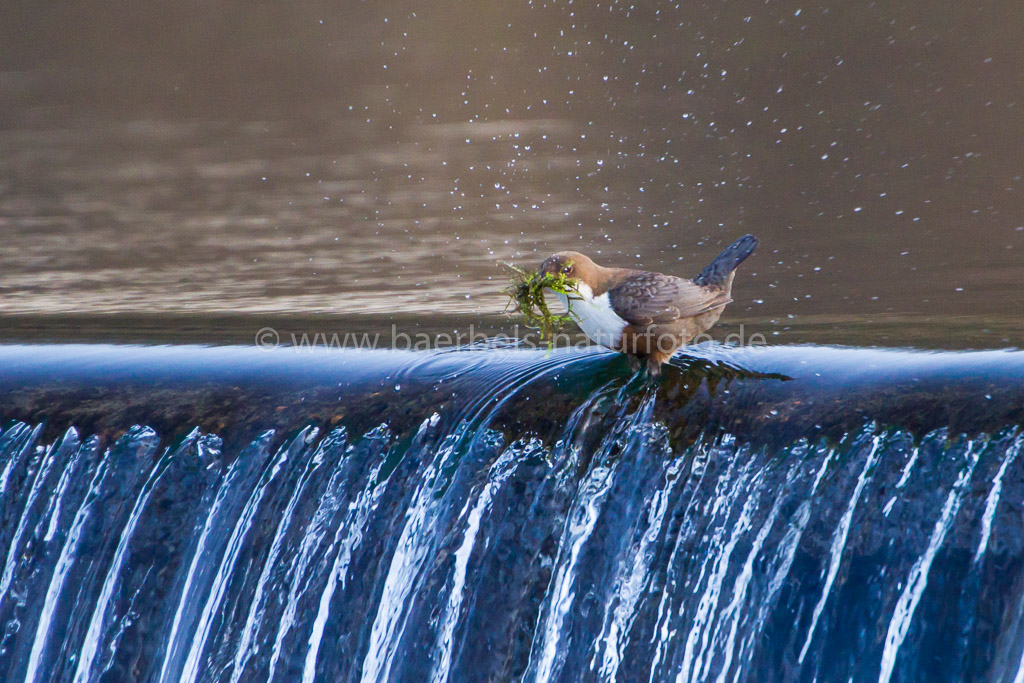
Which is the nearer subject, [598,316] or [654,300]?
[654,300]

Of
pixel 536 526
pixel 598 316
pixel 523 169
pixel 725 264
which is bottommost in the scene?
pixel 536 526

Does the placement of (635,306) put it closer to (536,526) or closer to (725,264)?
(725,264)

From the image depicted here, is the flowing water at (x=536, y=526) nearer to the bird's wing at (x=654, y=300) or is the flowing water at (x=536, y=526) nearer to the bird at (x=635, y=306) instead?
the bird at (x=635, y=306)

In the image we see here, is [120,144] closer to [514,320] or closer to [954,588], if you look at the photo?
[514,320]

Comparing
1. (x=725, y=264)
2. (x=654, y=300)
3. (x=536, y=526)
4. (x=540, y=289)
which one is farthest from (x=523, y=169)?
(x=536, y=526)

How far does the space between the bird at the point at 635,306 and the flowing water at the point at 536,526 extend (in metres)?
0.16

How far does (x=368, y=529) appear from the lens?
136 inches

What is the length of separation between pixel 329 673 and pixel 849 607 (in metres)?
1.61

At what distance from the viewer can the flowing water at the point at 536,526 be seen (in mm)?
2980

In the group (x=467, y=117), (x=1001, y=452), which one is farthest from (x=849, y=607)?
(x=467, y=117)

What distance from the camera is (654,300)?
350 centimetres

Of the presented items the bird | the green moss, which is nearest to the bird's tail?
the bird

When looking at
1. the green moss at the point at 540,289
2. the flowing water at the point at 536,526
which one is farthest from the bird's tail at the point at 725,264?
the green moss at the point at 540,289

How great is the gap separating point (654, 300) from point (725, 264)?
485 millimetres
